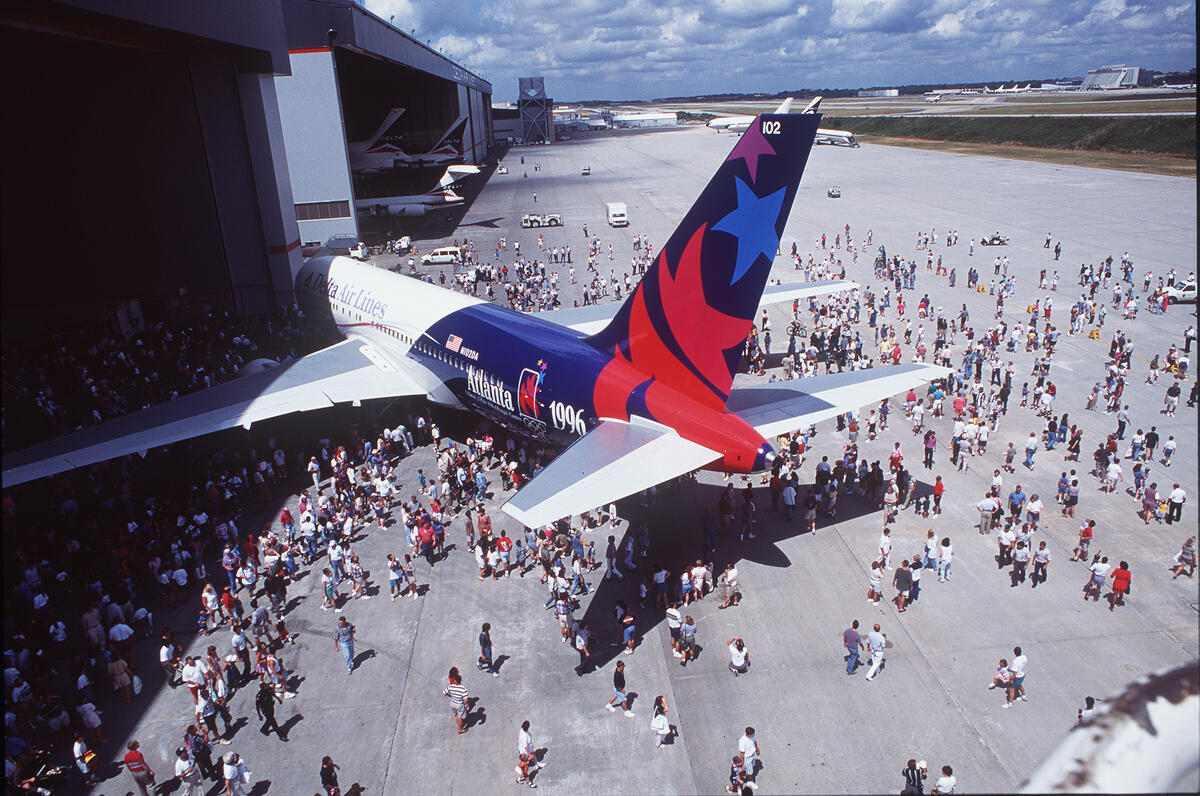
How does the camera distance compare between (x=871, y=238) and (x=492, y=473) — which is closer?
(x=492, y=473)

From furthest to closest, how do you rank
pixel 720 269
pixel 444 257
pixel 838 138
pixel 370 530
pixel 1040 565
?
pixel 838 138 → pixel 444 257 → pixel 370 530 → pixel 1040 565 → pixel 720 269

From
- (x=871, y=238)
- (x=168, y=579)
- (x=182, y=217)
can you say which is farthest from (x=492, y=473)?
(x=871, y=238)

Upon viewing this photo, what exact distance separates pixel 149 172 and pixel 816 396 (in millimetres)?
39734

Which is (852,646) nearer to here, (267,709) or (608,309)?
(267,709)

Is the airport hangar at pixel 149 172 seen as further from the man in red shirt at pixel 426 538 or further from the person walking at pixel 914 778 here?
the person walking at pixel 914 778

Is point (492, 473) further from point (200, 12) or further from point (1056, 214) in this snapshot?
point (1056, 214)

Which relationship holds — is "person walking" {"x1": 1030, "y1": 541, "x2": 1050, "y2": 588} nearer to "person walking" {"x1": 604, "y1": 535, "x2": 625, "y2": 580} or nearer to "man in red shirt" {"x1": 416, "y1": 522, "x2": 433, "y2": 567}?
"person walking" {"x1": 604, "y1": 535, "x2": 625, "y2": 580}

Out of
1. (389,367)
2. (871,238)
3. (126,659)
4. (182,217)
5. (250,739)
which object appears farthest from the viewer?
(871,238)

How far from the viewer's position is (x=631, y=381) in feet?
66.6

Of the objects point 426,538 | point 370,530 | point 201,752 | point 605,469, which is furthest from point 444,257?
point 201,752

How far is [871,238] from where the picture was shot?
62906 millimetres

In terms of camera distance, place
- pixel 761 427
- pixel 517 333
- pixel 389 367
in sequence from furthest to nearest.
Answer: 1. pixel 389 367
2. pixel 517 333
3. pixel 761 427

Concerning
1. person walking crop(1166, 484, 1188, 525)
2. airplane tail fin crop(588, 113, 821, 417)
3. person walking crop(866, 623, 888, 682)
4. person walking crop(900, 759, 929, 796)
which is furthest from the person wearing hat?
person walking crop(1166, 484, 1188, 525)

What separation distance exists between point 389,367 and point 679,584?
54.1 ft
